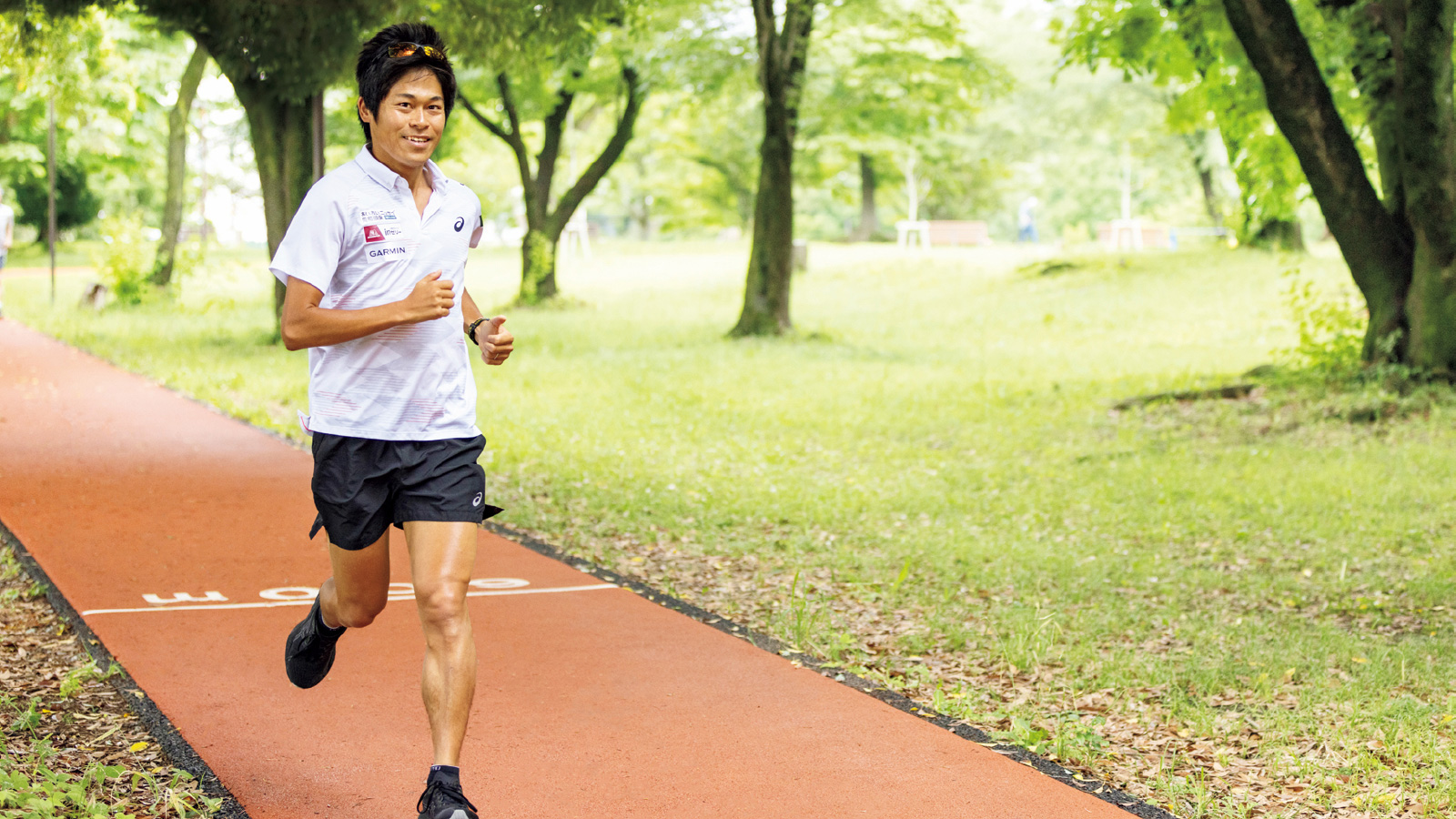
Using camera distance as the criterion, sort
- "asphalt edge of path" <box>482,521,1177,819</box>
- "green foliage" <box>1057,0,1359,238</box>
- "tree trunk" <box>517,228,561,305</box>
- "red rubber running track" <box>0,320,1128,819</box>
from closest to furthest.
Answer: "red rubber running track" <box>0,320,1128,819</box>
"asphalt edge of path" <box>482,521,1177,819</box>
"green foliage" <box>1057,0,1359,238</box>
"tree trunk" <box>517,228,561,305</box>

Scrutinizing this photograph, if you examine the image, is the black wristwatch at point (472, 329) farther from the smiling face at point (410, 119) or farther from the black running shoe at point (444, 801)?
the black running shoe at point (444, 801)

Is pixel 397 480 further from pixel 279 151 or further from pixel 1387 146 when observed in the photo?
pixel 279 151

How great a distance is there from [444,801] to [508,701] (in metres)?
1.68

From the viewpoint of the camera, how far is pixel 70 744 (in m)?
4.71

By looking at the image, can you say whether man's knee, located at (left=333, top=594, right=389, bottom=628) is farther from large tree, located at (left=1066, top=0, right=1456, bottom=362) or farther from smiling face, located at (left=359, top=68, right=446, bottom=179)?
large tree, located at (left=1066, top=0, right=1456, bottom=362)

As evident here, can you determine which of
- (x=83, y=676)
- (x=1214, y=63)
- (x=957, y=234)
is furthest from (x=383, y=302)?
(x=957, y=234)

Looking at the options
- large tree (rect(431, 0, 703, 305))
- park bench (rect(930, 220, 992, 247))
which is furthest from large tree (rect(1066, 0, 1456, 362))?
park bench (rect(930, 220, 992, 247))

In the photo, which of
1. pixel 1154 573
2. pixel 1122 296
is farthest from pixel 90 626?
pixel 1122 296

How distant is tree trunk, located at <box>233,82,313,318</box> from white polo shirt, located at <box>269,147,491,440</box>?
15449 millimetres

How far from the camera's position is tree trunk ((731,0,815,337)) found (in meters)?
20.8

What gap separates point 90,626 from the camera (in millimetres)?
6148

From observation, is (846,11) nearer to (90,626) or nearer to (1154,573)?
→ (1154,573)

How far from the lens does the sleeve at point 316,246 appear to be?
12.6ft

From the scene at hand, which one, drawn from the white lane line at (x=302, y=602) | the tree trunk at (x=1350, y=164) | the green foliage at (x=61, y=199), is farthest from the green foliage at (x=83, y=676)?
the green foliage at (x=61, y=199)
